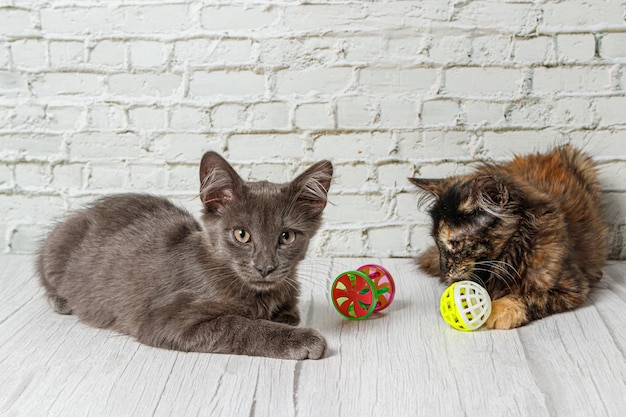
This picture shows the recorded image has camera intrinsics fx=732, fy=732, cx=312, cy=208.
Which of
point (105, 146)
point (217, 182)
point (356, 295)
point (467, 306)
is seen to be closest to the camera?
point (217, 182)

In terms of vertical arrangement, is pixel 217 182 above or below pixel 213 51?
below

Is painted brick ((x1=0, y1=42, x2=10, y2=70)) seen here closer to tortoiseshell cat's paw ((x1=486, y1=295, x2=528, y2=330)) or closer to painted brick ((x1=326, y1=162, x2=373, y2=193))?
painted brick ((x1=326, y1=162, x2=373, y2=193))

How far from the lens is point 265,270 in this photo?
7.14ft

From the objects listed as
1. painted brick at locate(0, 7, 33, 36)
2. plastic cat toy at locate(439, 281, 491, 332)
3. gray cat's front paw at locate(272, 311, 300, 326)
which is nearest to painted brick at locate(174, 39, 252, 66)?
painted brick at locate(0, 7, 33, 36)

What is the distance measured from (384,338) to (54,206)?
1787 millimetres

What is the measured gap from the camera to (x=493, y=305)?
8.09 feet

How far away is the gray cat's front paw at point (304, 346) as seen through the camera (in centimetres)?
214

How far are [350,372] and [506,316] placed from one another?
0.65 metres

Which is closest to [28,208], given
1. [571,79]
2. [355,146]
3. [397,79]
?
[355,146]

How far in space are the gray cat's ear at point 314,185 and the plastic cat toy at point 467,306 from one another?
52cm

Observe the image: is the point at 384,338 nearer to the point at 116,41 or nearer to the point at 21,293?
the point at 21,293

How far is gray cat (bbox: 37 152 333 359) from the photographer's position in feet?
7.18

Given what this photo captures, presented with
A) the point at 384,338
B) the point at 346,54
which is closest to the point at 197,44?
the point at 346,54

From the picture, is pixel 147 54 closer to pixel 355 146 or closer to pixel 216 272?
pixel 355 146
